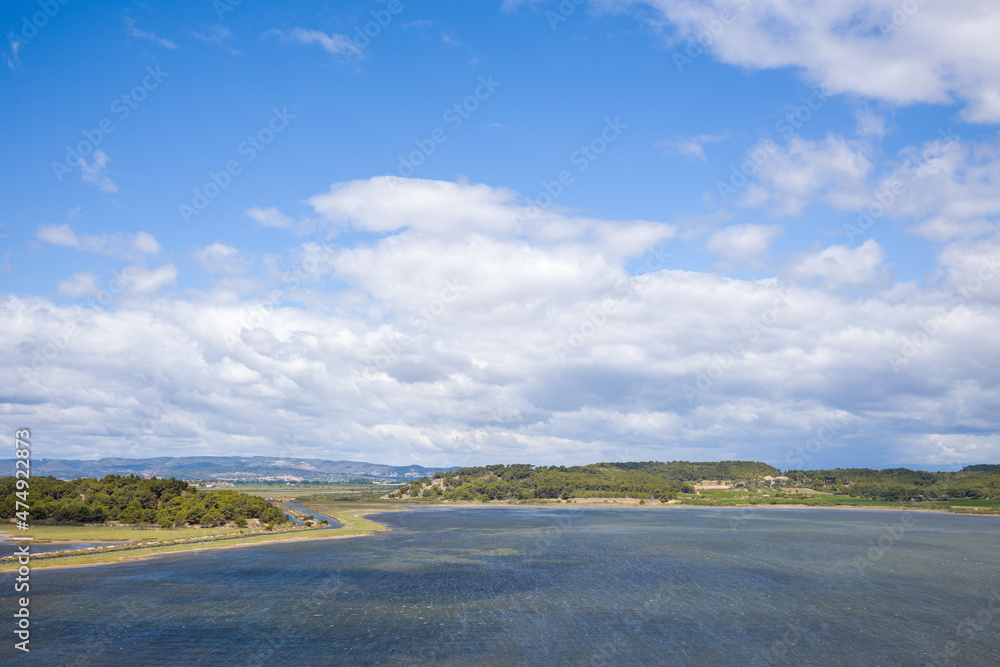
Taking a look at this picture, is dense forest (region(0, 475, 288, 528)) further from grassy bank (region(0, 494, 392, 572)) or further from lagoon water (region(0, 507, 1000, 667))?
lagoon water (region(0, 507, 1000, 667))

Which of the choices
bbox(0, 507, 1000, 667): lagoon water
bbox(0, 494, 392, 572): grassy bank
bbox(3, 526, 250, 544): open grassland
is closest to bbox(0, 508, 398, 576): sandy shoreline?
bbox(0, 494, 392, 572): grassy bank

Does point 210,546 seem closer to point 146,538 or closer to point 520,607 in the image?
point 146,538

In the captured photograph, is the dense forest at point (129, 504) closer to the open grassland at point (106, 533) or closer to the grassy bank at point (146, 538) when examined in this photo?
the open grassland at point (106, 533)

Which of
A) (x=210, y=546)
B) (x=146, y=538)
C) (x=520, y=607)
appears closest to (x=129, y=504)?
(x=146, y=538)

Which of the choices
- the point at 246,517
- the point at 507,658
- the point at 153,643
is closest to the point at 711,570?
the point at 507,658

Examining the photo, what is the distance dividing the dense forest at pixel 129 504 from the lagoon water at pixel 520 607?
1322 inches

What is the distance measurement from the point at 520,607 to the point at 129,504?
102 meters

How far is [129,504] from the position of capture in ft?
397

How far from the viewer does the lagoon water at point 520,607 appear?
131 feet

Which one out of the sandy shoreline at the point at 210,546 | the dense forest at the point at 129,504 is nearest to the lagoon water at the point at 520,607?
the sandy shoreline at the point at 210,546

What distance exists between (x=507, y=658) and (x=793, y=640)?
21.7 metres

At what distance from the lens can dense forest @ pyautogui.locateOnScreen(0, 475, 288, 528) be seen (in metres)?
112

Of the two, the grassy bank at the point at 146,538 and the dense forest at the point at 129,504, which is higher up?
the dense forest at the point at 129,504

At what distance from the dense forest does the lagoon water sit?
33584 mm
